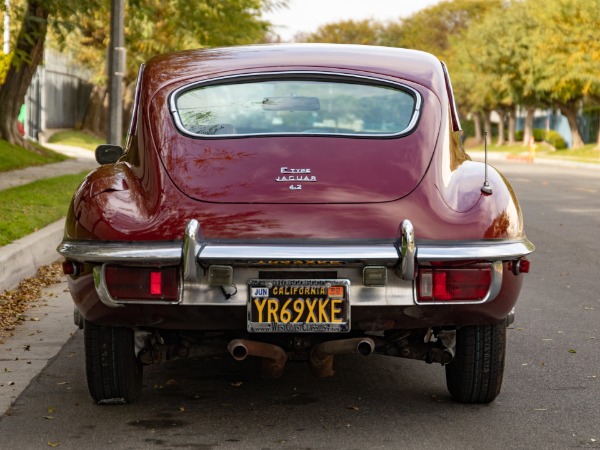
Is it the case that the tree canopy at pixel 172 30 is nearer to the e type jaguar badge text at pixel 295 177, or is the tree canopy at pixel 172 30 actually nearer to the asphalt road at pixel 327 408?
the asphalt road at pixel 327 408

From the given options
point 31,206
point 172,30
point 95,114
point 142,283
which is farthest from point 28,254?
point 95,114

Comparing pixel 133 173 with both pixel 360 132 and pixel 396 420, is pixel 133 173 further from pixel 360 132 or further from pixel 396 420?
pixel 396 420

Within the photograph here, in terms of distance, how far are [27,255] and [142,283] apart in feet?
16.9

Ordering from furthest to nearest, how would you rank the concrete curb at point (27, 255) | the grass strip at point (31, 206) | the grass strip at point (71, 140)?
the grass strip at point (71, 140)
the grass strip at point (31, 206)
the concrete curb at point (27, 255)

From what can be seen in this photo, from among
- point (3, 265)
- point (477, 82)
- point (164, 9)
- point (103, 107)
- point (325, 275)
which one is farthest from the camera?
point (477, 82)

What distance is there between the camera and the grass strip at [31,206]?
10.9 m

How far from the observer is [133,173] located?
5.50 meters

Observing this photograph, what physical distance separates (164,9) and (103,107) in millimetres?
14564

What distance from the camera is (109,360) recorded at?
5.25 meters

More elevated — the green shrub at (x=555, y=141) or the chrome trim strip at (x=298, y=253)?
the chrome trim strip at (x=298, y=253)

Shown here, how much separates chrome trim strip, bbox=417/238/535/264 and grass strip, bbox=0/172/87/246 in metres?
5.80

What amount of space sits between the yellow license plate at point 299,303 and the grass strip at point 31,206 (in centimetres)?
550

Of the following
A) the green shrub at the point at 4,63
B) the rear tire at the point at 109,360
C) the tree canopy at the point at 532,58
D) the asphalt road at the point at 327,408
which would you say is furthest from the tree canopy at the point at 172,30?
the rear tire at the point at 109,360

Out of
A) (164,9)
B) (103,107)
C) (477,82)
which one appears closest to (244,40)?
(164,9)
